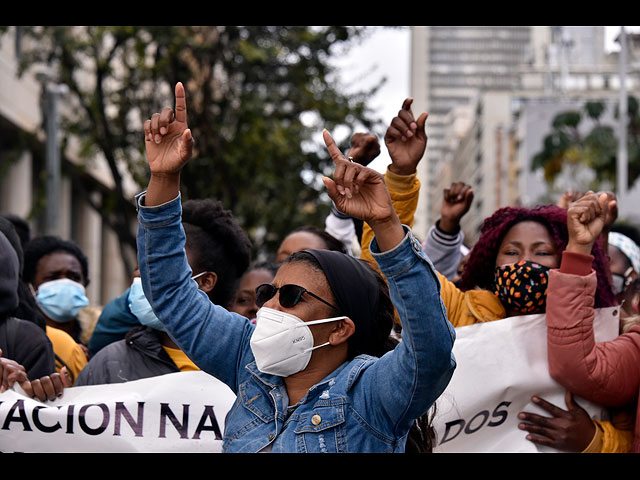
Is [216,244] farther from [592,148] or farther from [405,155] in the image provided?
[592,148]

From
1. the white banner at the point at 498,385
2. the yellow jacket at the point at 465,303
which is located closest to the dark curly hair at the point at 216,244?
the yellow jacket at the point at 465,303

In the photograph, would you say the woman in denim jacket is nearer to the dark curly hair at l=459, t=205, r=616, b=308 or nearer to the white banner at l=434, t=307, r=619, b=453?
the white banner at l=434, t=307, r=619, b=453

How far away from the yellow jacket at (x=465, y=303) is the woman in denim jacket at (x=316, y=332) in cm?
63

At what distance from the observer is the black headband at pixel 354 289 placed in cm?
278

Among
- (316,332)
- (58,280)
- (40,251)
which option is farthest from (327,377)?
(40,251)

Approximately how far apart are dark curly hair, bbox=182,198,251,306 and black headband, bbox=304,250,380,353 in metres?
1.10

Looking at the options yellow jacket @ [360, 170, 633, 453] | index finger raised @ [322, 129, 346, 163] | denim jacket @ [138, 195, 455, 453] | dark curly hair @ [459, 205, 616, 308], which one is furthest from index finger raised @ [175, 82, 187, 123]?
dark curly hair @ [459, 205, 616, 308]

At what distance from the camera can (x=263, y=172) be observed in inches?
603

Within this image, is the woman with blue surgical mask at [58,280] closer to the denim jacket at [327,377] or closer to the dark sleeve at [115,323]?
the dark sleeve at [115,323]

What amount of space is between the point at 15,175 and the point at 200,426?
17392 mm

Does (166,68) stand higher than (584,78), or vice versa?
(584,78)

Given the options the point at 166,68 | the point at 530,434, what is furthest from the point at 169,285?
the point at 166,68

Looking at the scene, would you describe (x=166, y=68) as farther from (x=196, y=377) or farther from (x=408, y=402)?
(x=408, y=402)

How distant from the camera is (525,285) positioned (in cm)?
358
